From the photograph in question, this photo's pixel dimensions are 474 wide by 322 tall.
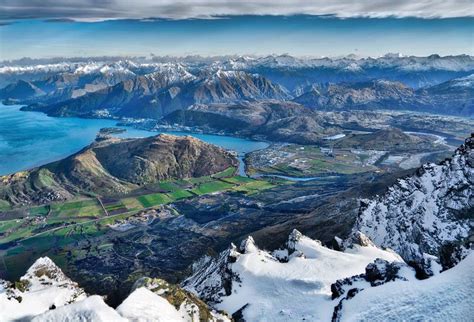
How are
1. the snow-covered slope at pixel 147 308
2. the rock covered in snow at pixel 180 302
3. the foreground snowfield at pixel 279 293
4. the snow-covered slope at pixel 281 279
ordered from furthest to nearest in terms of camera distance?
the snow-covered slope at pixel 281 279 < the rock covered in snow at pixel 180 302 < the snow-covered slope at pixel 147 308 < the foreground snowfield at pixel 279 293

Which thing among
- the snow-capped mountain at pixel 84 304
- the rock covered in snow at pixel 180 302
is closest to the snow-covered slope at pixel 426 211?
the rock covered in snow at pixel 180 302

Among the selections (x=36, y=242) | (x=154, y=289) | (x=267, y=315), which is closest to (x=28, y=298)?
(x=154, y=289)

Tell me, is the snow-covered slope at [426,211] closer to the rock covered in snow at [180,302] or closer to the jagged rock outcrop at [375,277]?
the jagged rock outcrop at [375,277]

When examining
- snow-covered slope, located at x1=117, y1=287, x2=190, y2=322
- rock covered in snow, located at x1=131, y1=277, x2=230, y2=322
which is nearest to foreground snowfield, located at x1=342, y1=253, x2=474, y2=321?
rock covered in snow, located at x1=131, y1=277, x2=230, y2=322

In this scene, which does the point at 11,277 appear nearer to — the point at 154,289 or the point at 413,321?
the point at 154,289

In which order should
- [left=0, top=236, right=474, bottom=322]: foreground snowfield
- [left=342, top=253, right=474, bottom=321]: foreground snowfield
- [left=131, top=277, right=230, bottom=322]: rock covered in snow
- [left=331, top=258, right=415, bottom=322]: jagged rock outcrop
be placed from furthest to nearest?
[left=331, top=258, right=415, bottom=322]: jagged rock outcrop, [left=131, top=277, right=230, bottom=322]: rock covered in snow, [left=0, top=236, right=474, bottom=322]: foreground snowfield, [left=342, top=253, right=474, bottom=321]: foreground snowfield

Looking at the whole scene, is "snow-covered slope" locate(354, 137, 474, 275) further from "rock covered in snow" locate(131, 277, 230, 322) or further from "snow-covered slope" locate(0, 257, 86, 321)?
"snow-covered slope" locate(0, 257, 86, 321)
